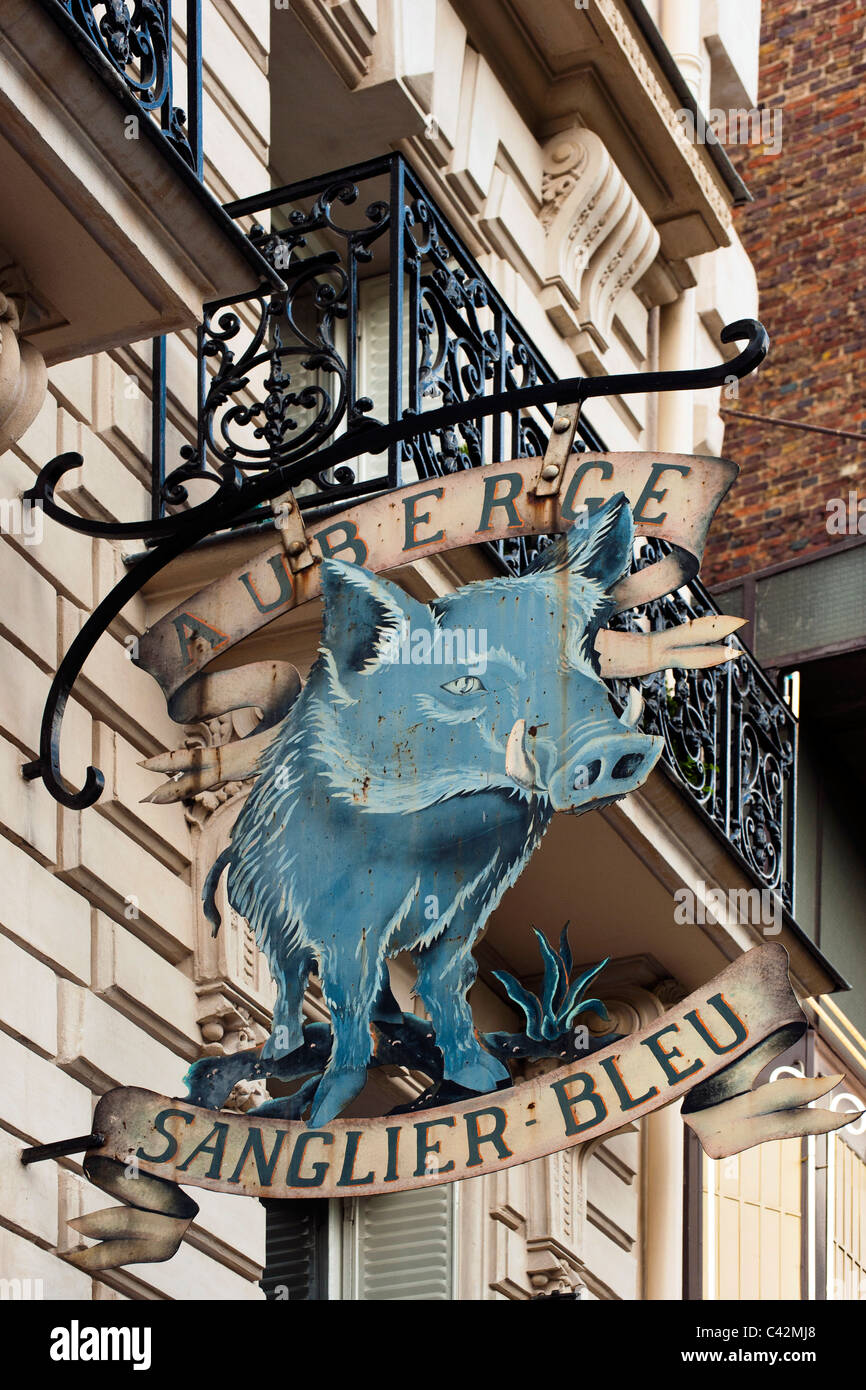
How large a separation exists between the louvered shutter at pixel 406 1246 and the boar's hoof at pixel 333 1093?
13.2 ft

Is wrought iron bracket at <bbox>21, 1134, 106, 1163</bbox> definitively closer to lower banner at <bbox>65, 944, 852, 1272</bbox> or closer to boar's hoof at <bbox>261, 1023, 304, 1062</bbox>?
lower banner at <bbox>65, 944, 852, 1272</bbox>

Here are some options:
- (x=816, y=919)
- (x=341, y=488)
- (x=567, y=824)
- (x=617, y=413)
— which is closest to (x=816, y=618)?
(x=816, y=919)

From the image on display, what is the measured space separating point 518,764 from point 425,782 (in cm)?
26

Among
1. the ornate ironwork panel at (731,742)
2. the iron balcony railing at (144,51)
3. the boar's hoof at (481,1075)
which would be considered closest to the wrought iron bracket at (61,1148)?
the boar's hoof at (481,1075)

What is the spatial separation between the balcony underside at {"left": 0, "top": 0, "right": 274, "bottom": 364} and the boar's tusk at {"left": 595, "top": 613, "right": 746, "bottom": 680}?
5.64ft

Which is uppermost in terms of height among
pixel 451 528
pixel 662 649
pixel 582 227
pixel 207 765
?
pixel 582 227

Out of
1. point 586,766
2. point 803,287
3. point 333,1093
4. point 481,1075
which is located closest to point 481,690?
point 586,766

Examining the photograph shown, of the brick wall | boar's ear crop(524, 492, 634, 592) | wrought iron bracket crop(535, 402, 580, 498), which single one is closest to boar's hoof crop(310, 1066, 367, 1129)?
boar's ear crop(524, 492, 634, 592)

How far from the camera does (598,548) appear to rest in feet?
22.5

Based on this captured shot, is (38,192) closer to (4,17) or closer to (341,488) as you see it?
(4,17)

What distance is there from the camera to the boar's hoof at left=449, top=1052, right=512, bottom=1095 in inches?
254

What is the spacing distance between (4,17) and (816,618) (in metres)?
10.8

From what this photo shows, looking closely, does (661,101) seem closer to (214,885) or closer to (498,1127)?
(214,885)
